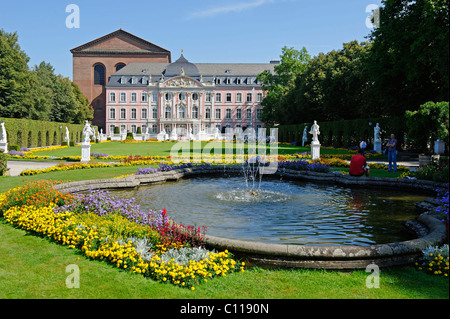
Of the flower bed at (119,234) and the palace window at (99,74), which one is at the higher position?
the palace window at (99,74)

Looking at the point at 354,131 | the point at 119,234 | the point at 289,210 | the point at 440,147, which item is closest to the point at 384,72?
the point at 354,131

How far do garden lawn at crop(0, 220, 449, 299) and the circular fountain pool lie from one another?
1.64 metres

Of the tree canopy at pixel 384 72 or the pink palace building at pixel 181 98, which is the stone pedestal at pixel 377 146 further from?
the pink palace building at pixel 181 98

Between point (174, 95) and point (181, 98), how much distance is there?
1.59 metres

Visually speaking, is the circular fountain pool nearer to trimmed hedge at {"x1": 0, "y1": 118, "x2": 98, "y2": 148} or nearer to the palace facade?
trimmed hedge at {"x1": 0, "y1": 118, "x2": 98, "y2": 148}

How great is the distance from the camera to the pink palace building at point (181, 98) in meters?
75.8

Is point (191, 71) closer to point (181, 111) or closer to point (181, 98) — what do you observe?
point (181, 98)

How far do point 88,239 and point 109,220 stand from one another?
99 cm

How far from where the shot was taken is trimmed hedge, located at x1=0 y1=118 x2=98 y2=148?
2965 centimetres

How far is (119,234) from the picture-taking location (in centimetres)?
577

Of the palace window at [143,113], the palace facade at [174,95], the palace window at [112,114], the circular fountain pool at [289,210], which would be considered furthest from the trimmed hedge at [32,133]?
the palace window at [112,114]

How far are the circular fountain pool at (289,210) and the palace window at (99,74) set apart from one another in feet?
243

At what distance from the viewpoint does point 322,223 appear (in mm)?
7586

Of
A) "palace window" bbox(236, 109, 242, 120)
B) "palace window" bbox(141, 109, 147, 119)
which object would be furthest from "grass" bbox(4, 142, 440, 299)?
"palace window" bbox(236, 109, 242, 120)
